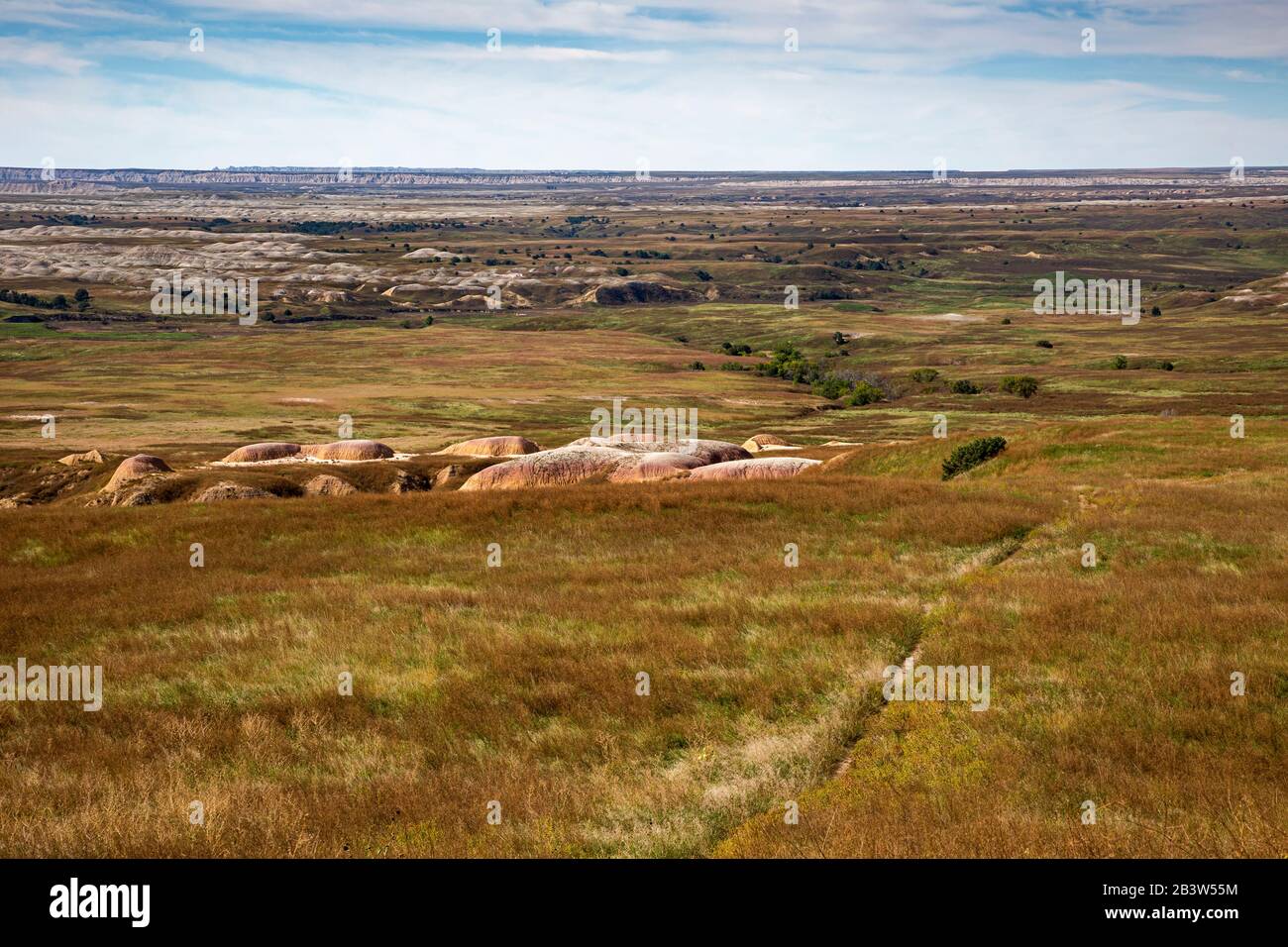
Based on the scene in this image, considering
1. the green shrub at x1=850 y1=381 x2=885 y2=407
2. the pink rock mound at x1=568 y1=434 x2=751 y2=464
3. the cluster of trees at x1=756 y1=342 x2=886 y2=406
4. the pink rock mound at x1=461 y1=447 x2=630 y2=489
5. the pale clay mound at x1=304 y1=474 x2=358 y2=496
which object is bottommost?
the pale clay mound at x1=304 y1=474 x2=358 y2=496

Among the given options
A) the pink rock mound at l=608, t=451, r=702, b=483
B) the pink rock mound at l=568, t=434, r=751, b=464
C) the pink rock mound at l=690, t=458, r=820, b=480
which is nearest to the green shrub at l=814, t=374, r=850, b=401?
the pink rock mound at l=568, t=434, r=751, b=464

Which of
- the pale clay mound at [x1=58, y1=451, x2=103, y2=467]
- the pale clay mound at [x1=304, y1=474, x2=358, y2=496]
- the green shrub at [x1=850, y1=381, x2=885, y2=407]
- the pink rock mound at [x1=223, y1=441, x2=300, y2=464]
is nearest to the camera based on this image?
the pale clay mound at [x1=304, y1=474, x2=358, y2=496]

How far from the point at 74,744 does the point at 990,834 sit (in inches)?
468

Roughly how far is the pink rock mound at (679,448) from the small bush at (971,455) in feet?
51.6

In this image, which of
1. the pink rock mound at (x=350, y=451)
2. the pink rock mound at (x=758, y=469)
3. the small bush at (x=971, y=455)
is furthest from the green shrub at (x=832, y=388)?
the small bush at (x=971, y=455)

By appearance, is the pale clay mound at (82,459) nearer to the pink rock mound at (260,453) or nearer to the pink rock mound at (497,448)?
the pink rock mound at (260,453)

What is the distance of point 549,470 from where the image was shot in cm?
5669

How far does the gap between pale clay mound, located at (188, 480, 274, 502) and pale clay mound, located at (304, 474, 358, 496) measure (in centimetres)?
432

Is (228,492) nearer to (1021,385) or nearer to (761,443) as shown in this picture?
(761,443)

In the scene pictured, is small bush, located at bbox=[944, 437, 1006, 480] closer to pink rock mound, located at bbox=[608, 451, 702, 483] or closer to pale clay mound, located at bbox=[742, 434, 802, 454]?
pink rock mound, located at bbox=[608, 451, 702, 483]

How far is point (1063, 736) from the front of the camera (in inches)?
480

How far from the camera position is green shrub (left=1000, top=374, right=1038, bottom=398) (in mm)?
116250

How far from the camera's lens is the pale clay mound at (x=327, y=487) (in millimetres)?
53406

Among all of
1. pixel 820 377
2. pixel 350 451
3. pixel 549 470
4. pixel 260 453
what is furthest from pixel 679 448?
pixel 820 377
